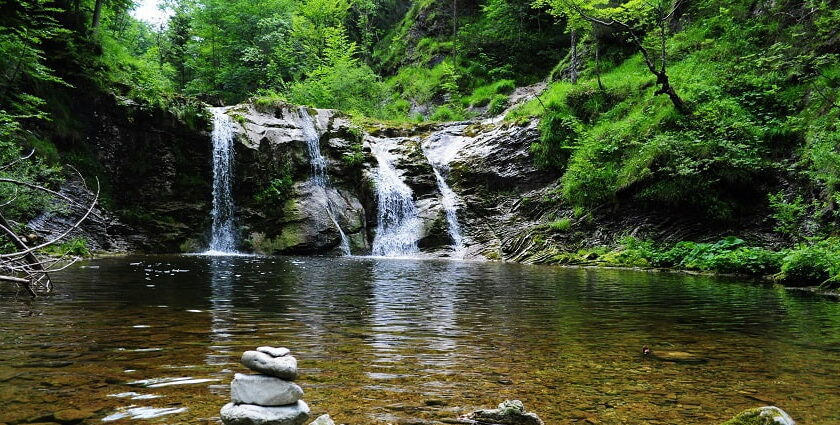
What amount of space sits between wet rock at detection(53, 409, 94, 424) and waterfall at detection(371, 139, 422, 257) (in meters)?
20.4

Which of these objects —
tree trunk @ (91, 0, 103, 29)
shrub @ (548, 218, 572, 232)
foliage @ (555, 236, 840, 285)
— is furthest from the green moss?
tree trunk @ (91, 0, 103, 29)

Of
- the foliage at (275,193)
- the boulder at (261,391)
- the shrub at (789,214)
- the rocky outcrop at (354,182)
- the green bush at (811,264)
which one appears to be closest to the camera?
the boulder at (261,391)

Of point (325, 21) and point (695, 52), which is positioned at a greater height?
point (325, 21)

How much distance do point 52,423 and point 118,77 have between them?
905 inches

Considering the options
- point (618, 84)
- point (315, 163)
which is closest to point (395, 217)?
point (315, 163)

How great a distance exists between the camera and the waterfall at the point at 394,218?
23.8 m

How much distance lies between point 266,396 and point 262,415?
0.14 meters

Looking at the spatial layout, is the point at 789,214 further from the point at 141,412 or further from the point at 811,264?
the point at 141,412

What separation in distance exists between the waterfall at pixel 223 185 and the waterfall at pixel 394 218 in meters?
6.63

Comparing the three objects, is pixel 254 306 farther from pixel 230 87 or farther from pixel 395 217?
pixel 230 87

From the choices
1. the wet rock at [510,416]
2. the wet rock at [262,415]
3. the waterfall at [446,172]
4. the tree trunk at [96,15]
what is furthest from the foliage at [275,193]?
the wet rock at [510,416]

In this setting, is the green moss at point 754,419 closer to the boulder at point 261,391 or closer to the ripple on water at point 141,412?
the boulder at point 261,391

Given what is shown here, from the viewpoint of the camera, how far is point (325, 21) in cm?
4369

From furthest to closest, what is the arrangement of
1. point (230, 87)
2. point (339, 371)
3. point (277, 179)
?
point (230, 87) < point (277, 179) < point (339, 371)
